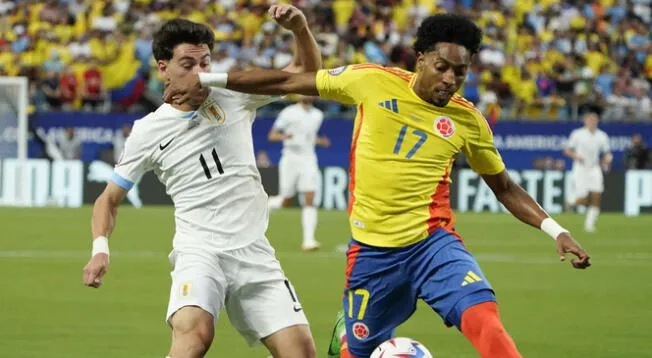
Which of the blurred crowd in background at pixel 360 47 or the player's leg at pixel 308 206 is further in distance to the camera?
the blurred crowd in background at pixel 360 47

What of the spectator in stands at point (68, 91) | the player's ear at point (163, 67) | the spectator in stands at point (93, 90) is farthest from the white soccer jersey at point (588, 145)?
the player's ear at point (163, 67)

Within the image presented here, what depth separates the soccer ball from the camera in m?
6.14

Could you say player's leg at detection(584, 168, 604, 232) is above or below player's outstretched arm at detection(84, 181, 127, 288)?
below

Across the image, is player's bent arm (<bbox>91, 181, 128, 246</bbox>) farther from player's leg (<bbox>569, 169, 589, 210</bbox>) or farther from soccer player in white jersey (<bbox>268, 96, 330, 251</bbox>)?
player's leg (<bbox>569, 169, 589, 210</bbox>)

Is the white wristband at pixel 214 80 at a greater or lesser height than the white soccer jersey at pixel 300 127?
greater

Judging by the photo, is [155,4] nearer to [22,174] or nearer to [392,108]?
[22,174]

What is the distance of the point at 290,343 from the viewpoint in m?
6.61

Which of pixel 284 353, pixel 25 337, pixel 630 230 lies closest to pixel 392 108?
pixel 284 353

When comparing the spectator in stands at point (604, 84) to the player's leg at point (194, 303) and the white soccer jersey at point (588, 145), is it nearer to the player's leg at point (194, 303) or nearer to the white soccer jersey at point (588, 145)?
the white soccer jersey at point (588, 145)

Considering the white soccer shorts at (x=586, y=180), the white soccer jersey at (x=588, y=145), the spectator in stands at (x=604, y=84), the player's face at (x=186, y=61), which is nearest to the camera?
the player's face at (x=186, y=61)

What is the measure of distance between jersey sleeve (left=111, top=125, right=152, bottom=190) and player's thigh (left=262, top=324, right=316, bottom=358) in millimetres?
1111

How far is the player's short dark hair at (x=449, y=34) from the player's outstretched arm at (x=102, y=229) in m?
1.78

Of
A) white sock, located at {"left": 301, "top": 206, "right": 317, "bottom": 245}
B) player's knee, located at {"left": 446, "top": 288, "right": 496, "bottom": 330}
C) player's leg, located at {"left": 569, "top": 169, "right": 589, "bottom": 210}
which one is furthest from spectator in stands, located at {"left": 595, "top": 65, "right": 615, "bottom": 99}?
player's knee, located at {"left": 446, "top": 288, "right": 496, "bottom": 330}

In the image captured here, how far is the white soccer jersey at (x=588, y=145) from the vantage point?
2419 centimetres
